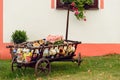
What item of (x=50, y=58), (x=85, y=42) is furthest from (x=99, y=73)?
(x=85, y=42)

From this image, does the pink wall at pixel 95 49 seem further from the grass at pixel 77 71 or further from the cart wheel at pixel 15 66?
the cart wheel at pixel 15 66

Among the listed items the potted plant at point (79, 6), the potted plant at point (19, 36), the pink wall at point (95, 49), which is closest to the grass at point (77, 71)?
the potted plant at point (19, 36)

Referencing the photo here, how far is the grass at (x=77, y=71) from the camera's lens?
1164 cm

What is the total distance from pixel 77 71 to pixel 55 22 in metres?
2.94

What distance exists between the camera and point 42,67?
38.4 ft

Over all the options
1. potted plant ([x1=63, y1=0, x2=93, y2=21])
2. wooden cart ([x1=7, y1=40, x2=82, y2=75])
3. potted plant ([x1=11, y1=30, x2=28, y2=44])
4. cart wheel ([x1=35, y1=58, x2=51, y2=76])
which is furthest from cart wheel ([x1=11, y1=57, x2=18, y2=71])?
potted plant ([x1=63, y1=0, x2=93, y2=21])

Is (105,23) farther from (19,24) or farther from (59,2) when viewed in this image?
(19,24)

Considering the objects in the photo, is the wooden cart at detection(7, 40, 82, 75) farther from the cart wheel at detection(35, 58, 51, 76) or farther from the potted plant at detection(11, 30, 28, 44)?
the potted plant at detection(11, 30, 28, 44)

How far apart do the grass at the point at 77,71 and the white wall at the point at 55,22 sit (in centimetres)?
125

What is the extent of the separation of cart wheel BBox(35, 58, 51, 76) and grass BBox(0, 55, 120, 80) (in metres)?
0.14

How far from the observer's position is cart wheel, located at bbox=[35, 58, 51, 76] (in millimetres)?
11570

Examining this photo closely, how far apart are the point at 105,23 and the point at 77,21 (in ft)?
2.88

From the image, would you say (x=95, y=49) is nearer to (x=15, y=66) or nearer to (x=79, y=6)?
(x=79, y=6)

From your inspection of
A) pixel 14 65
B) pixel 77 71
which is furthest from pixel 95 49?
pixel 14 65
